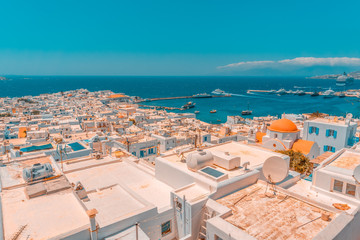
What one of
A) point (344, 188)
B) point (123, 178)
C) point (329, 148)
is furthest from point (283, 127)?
point (123, 178)

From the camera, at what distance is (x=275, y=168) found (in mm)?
14141

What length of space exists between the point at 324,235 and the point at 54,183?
14142 millimetres

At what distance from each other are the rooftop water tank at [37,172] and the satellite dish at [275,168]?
13.4 m

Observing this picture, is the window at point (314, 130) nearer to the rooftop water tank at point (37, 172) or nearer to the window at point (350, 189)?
the window at point (350, 189)

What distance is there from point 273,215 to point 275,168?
3280 mm

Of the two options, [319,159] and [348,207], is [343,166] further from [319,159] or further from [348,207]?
[319,159]

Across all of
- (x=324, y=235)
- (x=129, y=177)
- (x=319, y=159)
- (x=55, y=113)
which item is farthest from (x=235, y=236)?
(x=55, y=113)

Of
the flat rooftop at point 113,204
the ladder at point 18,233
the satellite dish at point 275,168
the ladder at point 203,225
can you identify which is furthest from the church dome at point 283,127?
the ladder at point 18,233

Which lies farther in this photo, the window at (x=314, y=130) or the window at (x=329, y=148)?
the window at (x=314, y=130)

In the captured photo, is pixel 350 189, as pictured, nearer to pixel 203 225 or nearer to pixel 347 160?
pixel 347 160

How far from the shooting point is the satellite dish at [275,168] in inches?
549

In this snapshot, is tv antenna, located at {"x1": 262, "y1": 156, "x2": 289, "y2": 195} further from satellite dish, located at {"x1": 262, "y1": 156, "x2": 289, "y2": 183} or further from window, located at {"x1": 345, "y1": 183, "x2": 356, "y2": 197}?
window, located at {"x1": 345, "y1": 183, "x2": 356, "y2": 197}

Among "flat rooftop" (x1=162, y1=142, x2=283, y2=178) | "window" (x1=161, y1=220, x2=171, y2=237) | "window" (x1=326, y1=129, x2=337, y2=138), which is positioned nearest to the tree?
"flat rooftop" (x1=162, y1=142, x2=283, y2=178)

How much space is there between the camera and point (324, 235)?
9.70m
